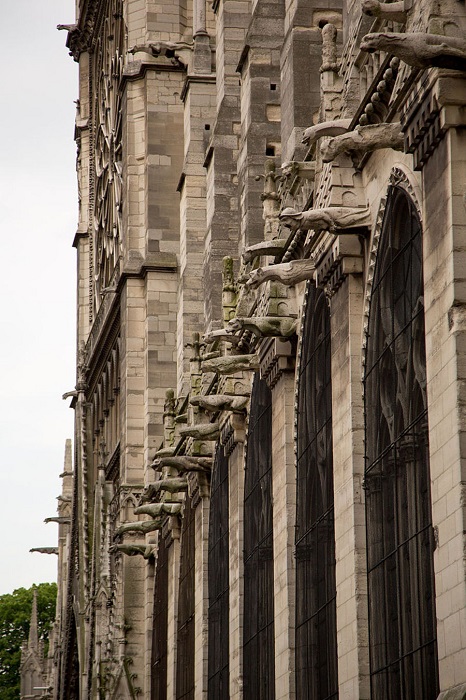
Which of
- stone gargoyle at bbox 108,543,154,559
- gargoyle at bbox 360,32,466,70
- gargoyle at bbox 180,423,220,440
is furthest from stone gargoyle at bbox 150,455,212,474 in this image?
gargoyle at bbox 360,32,466,70

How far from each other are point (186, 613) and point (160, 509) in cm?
388

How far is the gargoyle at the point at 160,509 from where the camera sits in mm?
44250

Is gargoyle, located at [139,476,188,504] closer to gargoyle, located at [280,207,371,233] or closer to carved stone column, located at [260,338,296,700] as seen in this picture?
carved stone column, located at [260,338,296,700]

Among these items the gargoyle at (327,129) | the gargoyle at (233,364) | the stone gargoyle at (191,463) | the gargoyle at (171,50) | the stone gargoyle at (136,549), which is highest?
the gargoyle at (171,50)

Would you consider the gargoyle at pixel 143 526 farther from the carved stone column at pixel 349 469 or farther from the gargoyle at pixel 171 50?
the carved stone column at pixel 349 469

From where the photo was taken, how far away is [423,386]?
69.1 feet

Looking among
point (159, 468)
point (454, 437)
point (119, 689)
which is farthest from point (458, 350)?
point (119, 689)

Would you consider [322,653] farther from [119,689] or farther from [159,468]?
[119,689]

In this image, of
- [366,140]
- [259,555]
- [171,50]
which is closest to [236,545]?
[259,555]

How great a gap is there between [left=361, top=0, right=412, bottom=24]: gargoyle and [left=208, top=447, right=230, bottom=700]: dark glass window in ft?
54.8

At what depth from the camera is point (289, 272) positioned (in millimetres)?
27281

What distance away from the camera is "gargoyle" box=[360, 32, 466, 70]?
771 inches

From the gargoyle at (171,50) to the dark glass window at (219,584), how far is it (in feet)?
60.6

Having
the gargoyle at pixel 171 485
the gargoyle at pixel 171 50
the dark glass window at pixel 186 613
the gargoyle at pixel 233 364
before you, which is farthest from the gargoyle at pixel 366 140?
the gargoyle at pixel 171 50
